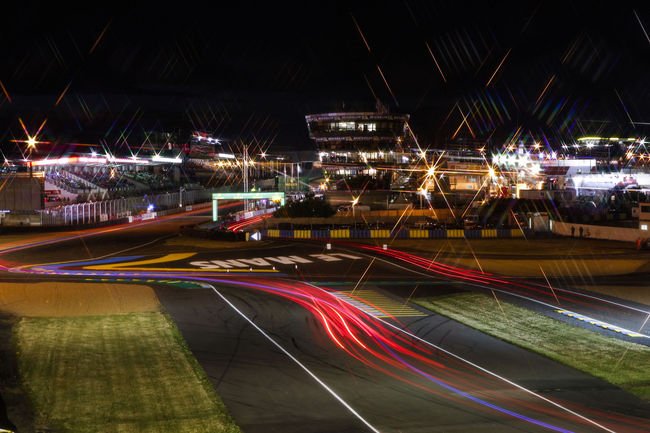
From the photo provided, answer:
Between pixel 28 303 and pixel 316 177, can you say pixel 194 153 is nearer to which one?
pixel 316 177

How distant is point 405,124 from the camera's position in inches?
4970

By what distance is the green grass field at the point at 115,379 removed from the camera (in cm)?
1306

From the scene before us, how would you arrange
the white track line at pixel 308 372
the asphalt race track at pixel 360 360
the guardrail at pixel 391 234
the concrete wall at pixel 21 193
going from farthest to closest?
the concrete wall at pixel 21 193
the guardrail at pixel 391 234
the asphalt race track at pixel 360 360
the white track line at pixel 308 372

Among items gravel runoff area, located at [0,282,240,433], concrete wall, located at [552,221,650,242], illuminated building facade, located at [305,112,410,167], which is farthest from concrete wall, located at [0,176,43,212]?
illuminated building facade, located at [305,112,410,167]

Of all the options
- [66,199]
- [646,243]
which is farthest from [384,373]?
[66,199]

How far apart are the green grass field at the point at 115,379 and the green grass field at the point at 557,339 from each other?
1078cm

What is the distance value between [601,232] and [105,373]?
52.2 m

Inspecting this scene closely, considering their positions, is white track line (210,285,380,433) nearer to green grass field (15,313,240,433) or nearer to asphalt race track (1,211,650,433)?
asphalt race track (1,211,650,433)

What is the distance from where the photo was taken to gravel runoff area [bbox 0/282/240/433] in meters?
13.1

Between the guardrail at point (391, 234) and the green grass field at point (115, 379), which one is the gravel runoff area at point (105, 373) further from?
the guardrail at point (391, 234)

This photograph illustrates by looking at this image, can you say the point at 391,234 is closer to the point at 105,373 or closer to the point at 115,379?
the point at 105,373

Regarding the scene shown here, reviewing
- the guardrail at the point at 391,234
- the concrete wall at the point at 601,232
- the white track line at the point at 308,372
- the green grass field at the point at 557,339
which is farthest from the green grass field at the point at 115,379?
the concrete wall at the point at 601,232

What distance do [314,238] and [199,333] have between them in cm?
3602

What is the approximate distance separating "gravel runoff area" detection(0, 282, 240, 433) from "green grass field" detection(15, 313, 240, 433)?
2cm
